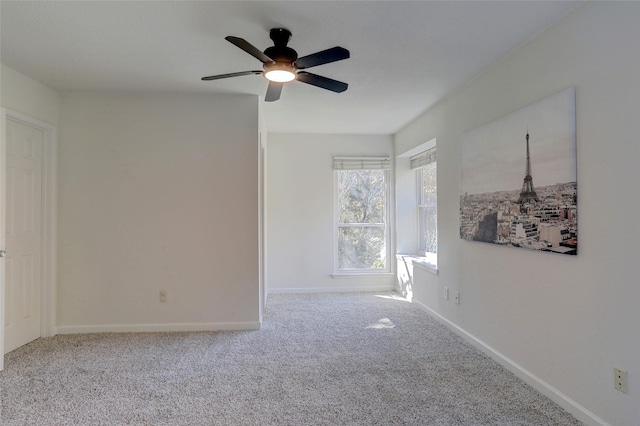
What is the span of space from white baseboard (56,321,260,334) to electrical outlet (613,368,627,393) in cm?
283

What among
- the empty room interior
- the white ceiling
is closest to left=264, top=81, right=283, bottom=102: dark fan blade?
the empty room interior

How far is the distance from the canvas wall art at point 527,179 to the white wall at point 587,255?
0.07 meters

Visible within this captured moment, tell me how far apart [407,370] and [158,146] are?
123 inches

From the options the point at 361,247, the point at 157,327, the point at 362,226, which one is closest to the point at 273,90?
the point at 157,327

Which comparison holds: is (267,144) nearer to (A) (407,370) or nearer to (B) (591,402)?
(A) (407,370)

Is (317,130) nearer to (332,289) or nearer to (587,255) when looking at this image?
(332,289)

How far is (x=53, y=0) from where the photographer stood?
1.97 meters

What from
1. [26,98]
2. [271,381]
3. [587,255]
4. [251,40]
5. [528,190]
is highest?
[251,40]

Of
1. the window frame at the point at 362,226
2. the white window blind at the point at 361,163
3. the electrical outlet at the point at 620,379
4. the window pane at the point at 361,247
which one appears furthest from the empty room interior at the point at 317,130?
the window pane at the point at 361,247

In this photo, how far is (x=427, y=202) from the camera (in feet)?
16.1

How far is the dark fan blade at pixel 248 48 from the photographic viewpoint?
1.88 meters

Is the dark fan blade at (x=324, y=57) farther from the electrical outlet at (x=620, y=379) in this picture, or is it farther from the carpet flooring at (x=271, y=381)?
the electrical outlet at (x=620, y=379)

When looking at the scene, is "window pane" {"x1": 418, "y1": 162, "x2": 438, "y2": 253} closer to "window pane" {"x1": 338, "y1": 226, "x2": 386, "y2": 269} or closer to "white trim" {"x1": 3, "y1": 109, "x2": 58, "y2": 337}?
"window pane" {"x1": 338, "y1": 226, "x2": 386, "y2": 269}

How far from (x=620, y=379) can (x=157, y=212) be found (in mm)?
3764
